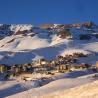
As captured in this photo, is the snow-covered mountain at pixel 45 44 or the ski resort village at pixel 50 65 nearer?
the ski resort village at pixel 50 65

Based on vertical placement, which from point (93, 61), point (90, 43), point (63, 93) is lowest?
point (63, 93)

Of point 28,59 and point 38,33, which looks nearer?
point 28,59

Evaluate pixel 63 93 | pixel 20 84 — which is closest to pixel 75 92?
pixel 63 93

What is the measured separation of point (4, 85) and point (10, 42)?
106399 mm

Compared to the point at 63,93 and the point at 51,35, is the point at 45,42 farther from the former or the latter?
the point at 63,93

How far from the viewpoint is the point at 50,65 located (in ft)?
346

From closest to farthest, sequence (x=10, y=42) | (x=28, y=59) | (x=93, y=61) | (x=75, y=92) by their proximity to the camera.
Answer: (x=75, y=92), (x=93, y=61), (x=28, y=59), (x=10, y=42)

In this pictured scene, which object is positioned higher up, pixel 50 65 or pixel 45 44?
pixel 45 44

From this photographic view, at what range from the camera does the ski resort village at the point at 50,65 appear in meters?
55.2

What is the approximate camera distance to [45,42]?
173 metres

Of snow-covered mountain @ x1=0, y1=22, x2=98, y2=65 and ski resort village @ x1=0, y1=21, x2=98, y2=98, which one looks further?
snow-covered mountain @ x1=0, y1=22, x2=98, y2=65

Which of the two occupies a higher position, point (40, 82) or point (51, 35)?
point (51, 35)

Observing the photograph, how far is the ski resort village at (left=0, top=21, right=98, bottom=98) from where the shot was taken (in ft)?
181

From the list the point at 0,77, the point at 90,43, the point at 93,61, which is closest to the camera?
the point at 0,77
